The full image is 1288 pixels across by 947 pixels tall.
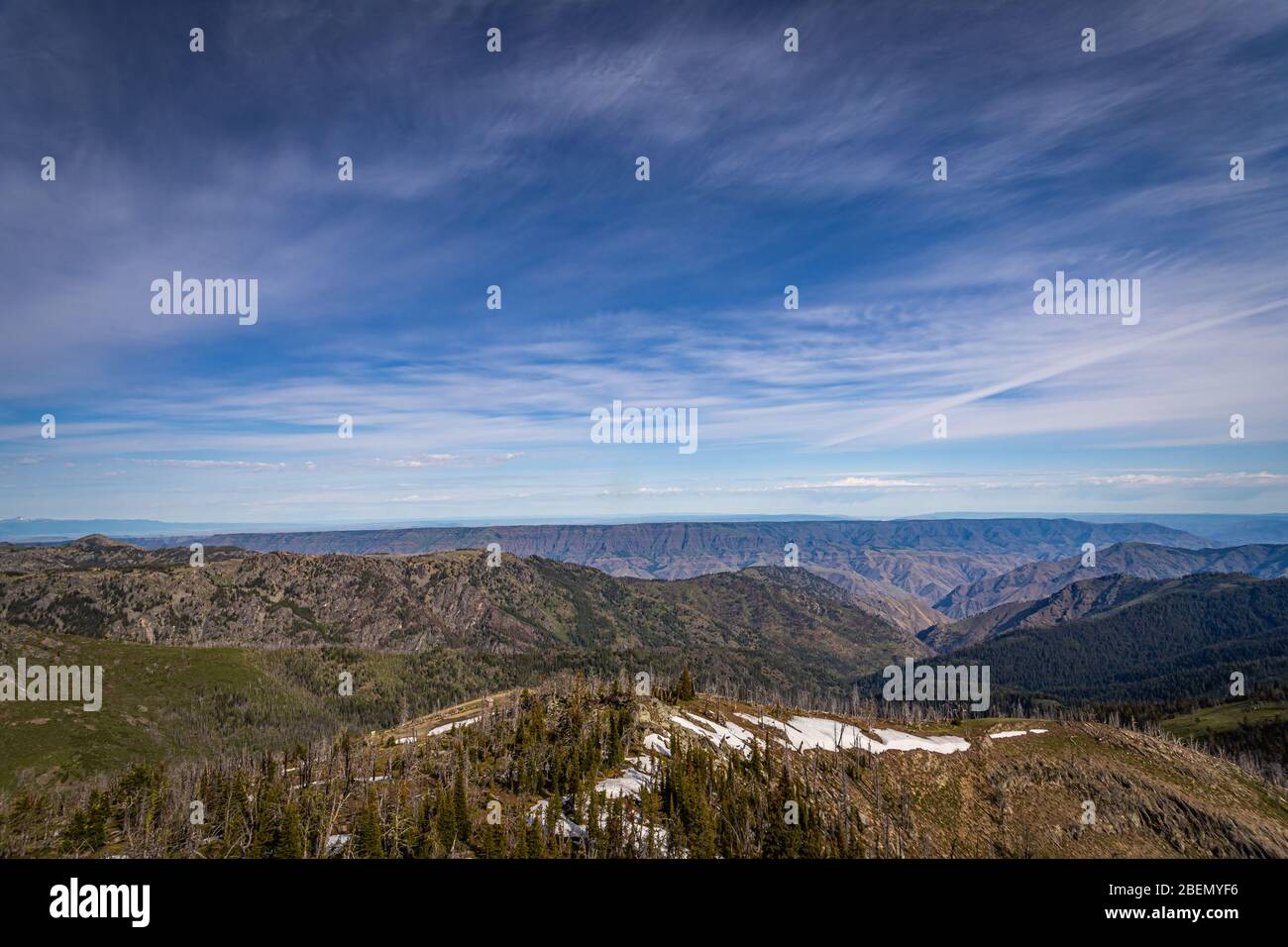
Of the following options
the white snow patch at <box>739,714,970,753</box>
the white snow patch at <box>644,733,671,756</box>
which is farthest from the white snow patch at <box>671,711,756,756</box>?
the white snow patch at <box>644,733,671,756</box>

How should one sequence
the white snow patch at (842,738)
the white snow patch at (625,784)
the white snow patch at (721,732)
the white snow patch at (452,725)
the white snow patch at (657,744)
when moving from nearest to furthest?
the white snow patch at (625,784)
the white snow patch at (657,744)
the white snow patch at (721,732)
the white snow patch at (842,738)
the white snow patch at (452,725)

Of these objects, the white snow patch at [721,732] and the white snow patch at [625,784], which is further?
the white snow patch at [721,732]

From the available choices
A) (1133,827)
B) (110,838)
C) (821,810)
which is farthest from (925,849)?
(110,838)

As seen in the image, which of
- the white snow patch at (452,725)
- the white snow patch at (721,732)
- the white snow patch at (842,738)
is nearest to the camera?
the white snow patch at (721,732)

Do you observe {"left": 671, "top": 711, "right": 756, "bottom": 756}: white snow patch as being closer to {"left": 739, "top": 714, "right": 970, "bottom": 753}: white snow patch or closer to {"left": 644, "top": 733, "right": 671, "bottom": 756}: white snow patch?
{"left": 739, "top": 714, "right": 970, "bottom": 753}: white snow patch

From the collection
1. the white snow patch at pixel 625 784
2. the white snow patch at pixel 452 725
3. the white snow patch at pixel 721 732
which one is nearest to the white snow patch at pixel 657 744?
the white snow patch at pixel 625 784

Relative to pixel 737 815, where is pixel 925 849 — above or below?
below

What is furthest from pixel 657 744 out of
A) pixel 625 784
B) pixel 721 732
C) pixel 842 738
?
pixel 842 738

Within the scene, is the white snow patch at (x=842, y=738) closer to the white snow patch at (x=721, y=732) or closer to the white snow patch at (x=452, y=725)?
the white snow patch at (x=721, y=732)

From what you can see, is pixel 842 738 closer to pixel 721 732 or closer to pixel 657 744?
pixel 721 732

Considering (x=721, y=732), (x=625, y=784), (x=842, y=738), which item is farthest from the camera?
(x=842, y=738)
